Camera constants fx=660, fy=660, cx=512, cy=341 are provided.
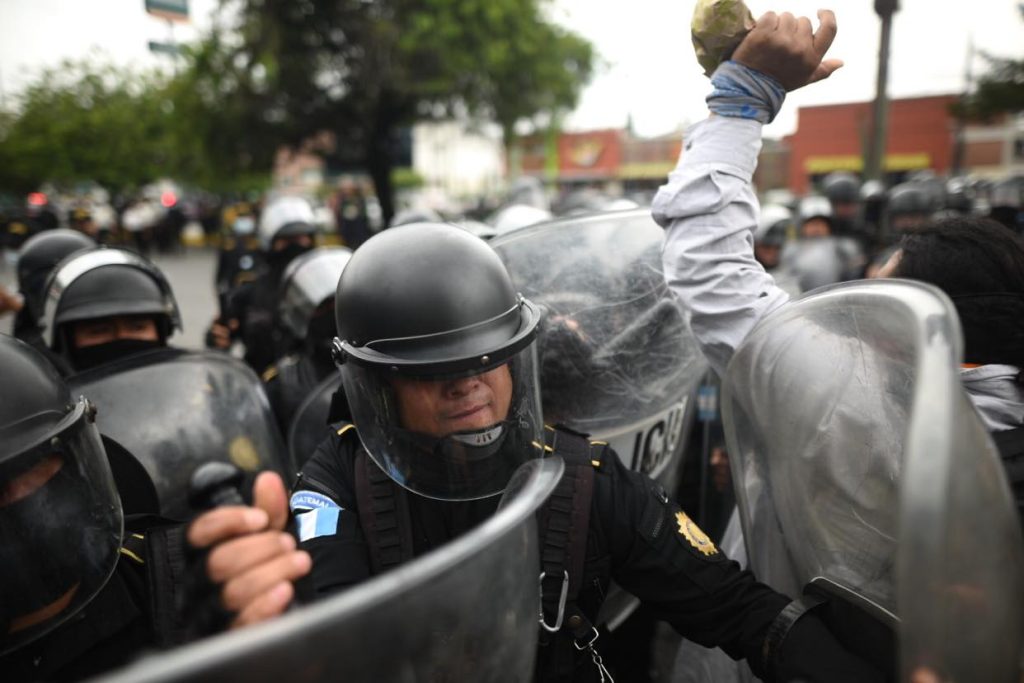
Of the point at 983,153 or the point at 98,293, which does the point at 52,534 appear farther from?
the point at 983,153

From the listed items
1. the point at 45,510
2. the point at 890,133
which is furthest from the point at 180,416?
the point at 890,133

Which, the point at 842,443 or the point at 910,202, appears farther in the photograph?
the point at 910,202

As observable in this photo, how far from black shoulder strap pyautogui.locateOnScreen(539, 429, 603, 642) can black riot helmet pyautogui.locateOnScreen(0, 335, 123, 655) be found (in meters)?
0.89

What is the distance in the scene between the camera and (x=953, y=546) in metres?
0.70

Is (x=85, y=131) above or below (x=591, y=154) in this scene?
A: above

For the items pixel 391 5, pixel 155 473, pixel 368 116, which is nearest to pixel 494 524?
pixel 155 473

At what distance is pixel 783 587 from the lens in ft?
4.84

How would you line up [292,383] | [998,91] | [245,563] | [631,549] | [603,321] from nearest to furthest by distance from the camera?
[245,563]
[631,549]
[603,321]
[292,383]
[998,91]

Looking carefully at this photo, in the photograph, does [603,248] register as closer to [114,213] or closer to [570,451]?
[570,451]

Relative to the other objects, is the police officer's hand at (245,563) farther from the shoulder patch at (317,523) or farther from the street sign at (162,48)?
the street sign at (162,48)

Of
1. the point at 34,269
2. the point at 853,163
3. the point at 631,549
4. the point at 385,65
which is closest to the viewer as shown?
the point at 631,549

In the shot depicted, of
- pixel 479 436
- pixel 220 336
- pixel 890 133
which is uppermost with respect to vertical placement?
pixel 890 133

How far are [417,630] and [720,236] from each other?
1.16 meters

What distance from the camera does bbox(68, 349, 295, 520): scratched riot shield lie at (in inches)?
80.0
